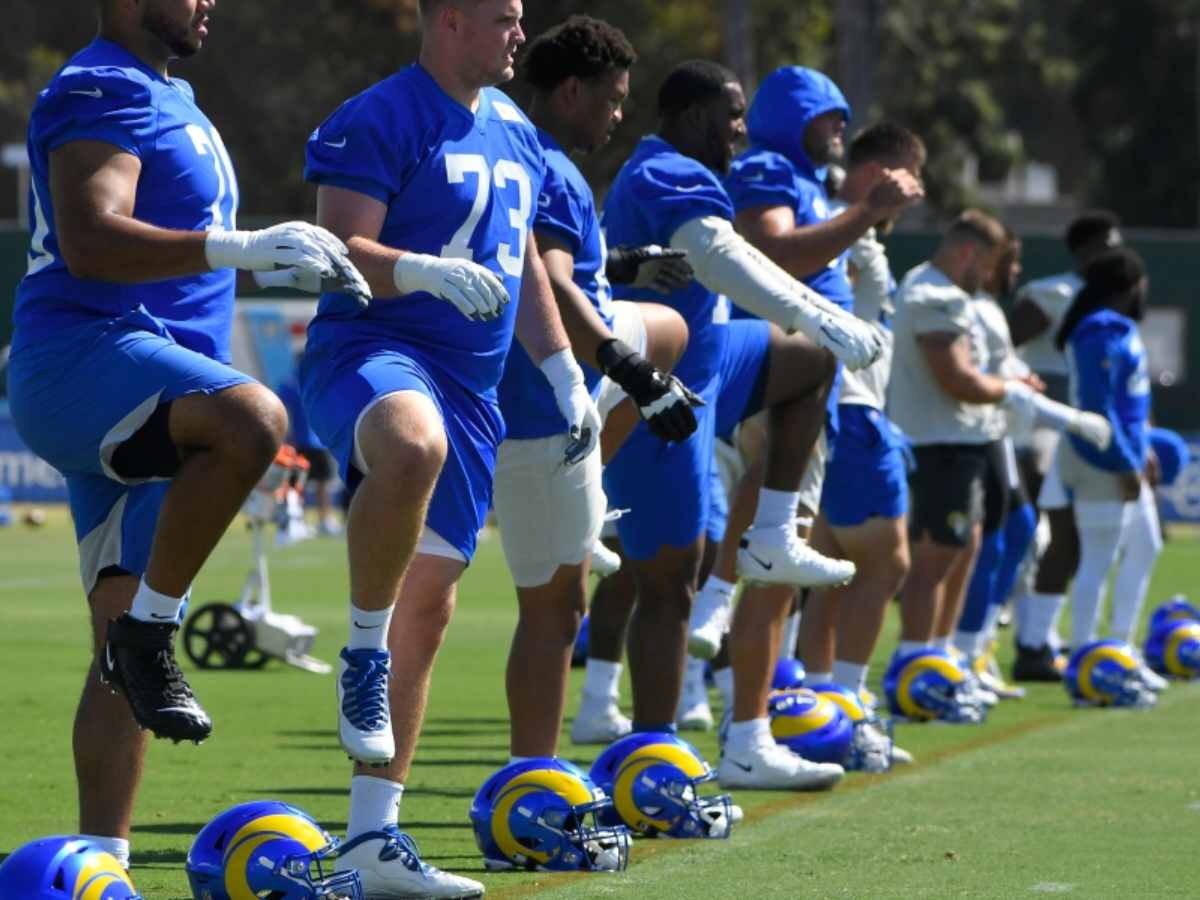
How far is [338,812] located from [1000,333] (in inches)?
212

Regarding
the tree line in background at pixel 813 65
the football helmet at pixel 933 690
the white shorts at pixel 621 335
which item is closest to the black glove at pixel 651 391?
the white shorts at pixel 621 335

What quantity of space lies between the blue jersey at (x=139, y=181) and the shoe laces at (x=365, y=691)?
83 centimetres

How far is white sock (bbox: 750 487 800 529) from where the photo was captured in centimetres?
848

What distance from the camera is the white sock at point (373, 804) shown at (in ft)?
20.4

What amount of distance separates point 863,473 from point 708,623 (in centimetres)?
110

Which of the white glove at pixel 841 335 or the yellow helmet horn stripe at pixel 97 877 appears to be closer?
the yellow helmet horn stripe at pixel 97 877

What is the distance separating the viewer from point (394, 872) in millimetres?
6152

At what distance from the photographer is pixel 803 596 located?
41.9 ft

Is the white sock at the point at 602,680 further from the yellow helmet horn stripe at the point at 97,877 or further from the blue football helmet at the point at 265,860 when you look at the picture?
the yellow helmet horn stripe at the point at 97,877

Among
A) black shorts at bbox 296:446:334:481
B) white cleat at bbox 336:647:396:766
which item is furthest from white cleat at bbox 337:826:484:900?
black shorts at bbox 296:446:334:481

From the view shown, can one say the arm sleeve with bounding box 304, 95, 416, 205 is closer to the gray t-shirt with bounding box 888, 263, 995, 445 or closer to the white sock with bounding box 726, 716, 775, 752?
the white sock with bounding box 726, 716, 775, 752

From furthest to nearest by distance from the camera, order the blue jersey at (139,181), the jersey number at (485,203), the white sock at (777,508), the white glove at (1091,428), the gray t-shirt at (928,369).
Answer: the white glove at (1091,428)
the gray t-shirt at (928,369)
the white sock at (777,508)
the jersey number at (485,203)
the blue jersey at (139,181)

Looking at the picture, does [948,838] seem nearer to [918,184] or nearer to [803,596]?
[918,184]

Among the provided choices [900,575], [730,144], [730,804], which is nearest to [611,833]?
[730,804]
